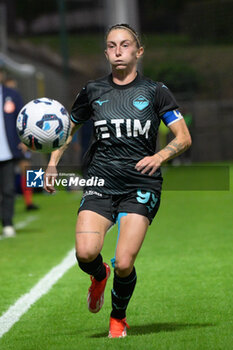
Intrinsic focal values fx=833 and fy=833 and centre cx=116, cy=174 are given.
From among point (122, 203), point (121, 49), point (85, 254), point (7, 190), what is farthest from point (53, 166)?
point (7, 190)

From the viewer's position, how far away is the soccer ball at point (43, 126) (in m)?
5.74

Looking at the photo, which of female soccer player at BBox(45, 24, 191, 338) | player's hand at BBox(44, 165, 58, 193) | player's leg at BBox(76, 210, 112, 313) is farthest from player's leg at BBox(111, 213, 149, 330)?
player's hand at BBox(44, 165, 58, 193)

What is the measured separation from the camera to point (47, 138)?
5758 millimetres

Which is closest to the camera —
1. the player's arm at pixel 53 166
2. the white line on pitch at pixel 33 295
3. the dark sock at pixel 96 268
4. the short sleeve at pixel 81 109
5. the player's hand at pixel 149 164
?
the player's hand at pixel 149 164

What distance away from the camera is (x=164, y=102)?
18.7ft

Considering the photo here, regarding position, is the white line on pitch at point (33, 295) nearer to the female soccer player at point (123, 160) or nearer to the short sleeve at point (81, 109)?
the female soccer player at point (123, 160)

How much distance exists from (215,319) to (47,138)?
5.95ft


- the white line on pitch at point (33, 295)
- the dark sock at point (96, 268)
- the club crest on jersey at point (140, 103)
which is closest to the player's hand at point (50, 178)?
the dark sock at point (96, 268)

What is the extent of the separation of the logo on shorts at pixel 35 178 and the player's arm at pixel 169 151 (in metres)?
0.71

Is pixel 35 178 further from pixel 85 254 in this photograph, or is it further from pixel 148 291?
pixel 148 291

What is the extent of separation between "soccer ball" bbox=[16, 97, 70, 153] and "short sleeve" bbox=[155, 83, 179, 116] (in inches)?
26.3

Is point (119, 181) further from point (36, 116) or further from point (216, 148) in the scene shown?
point (216, 148)

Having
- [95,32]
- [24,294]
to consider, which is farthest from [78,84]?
[24,294]

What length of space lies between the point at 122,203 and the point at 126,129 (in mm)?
504
